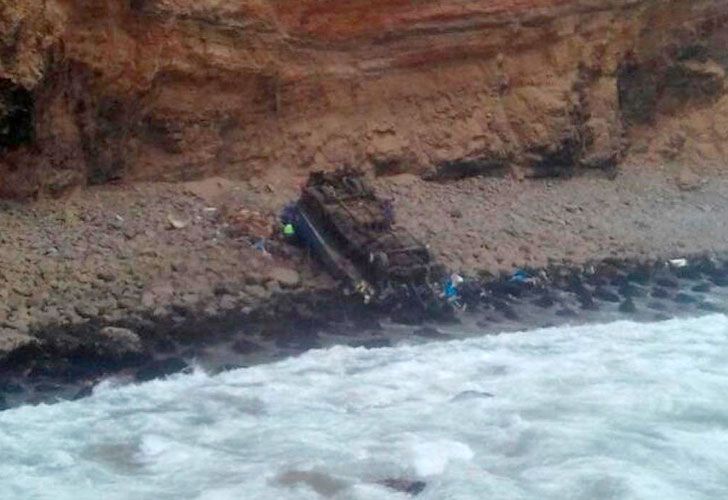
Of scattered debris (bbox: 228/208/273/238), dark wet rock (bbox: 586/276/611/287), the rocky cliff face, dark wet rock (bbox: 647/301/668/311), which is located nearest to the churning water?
dark wet rock (bbox: 647/301/668/311)

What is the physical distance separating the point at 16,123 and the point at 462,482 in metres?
4.28

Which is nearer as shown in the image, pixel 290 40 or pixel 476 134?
pixel 290 40

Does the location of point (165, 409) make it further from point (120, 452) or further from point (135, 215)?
point (135, 215)

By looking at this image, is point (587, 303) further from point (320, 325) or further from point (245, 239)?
point (245, 239)

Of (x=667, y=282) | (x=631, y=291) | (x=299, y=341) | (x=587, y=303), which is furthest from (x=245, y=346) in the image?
(x=667, y=282)

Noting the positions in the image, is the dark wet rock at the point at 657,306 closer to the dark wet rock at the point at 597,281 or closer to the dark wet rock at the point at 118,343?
the dark wet rock at the point at 597,281

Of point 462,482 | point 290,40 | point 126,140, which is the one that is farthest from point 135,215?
point 462,482

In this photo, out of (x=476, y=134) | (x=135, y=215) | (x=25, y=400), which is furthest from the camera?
(x=476, y=134)

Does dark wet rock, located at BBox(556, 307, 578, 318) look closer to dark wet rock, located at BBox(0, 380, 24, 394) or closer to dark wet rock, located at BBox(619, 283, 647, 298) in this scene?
dark wet rock, located at BBox(619, 283, 647, 298)

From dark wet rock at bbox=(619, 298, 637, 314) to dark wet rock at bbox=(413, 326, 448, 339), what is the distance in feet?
5.26

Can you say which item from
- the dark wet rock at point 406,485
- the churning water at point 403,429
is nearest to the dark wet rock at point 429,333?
the churning water at point 403,429

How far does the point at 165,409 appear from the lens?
700 centimetres

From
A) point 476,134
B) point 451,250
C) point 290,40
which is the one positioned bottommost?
point 451,250

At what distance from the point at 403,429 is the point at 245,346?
56.4 inches
